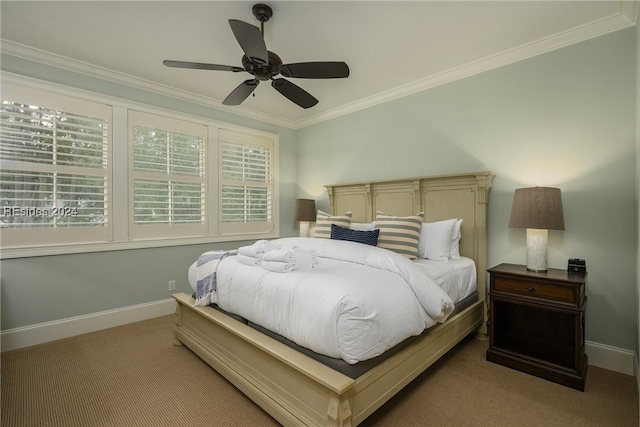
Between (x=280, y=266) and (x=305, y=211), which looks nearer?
(x=280, y=266)

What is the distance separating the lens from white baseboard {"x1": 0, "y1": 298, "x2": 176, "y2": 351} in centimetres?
270

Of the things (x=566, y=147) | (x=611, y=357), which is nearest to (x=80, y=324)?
(x=611, y=357)

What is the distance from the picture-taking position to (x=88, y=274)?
3096 millimetres

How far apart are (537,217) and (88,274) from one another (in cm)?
421

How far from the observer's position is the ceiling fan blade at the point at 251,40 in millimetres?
1754

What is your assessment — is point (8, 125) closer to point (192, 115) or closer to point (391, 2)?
point (192, 115)

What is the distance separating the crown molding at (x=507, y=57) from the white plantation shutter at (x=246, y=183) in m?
1.47

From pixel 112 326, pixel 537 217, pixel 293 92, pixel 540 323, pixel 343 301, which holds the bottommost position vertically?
pixel 112 326

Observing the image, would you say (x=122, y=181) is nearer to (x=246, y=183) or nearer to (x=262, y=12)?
(x=246, y=183)

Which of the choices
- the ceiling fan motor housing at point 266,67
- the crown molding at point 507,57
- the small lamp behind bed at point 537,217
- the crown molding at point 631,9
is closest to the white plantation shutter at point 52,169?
the ceiling fan motor housing at point 266,67

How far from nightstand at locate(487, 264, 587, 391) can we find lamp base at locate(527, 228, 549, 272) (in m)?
0.06

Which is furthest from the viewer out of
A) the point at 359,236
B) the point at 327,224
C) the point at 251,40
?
the point at 327,224

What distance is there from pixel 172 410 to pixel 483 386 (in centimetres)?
210

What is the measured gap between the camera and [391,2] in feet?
7.11
